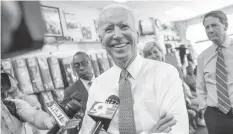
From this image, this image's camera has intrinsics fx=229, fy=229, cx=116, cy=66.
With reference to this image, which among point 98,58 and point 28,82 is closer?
point 28,82

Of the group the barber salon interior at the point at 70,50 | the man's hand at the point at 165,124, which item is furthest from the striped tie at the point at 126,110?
the barber salon interior at the point at 70,50

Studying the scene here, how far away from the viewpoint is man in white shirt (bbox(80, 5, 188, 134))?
1.03 meters

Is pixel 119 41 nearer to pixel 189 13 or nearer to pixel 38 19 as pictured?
pixel 38 19

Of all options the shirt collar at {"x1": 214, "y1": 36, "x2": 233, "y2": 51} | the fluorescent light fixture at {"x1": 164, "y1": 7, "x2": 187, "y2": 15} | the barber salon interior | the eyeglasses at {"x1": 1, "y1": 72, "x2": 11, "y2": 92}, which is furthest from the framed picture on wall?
the fluorescent light fixture at {"x1": 164, "y1": 7, "x2": 187, "y2": 15}

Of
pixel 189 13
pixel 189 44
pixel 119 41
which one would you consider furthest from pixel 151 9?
pixel 119 41

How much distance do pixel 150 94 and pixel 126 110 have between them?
0.45ft

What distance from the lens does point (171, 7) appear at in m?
6.06

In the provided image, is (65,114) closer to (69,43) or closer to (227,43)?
(227,43)

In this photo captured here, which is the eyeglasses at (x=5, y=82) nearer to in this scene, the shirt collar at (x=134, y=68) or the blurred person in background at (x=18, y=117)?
the blurred person in background at (x=18, y=117)

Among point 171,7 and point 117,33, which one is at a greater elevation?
point 171,7

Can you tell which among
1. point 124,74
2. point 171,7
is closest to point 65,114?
point 124,74

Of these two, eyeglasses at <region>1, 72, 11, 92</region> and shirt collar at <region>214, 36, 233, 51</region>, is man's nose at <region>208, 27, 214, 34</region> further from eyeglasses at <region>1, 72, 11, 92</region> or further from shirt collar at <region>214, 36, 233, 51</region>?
eyeglasses at <region>1, 72, 11, 92</region>

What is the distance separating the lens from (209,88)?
2.16 meters

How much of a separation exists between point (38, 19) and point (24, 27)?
2cm
